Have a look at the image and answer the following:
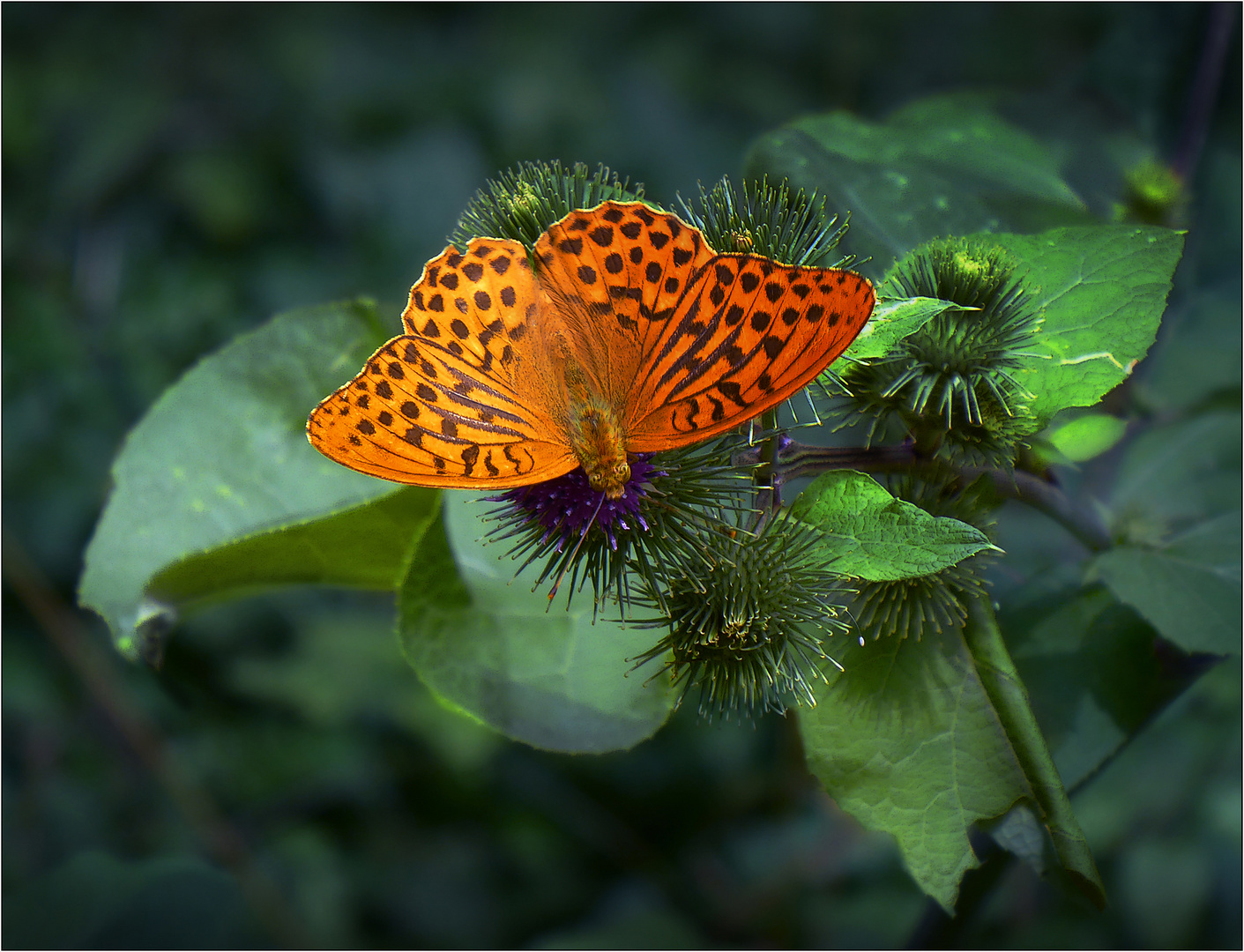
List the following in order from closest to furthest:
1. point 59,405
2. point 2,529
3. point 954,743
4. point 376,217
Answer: point 954,743
point 2,529
point 59,405
point 376,217

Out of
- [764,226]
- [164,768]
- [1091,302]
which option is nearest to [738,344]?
[764,226]

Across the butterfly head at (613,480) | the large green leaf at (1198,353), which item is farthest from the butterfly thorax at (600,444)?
the large green leaf at (1198,353)

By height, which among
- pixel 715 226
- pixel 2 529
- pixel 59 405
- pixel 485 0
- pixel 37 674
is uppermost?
pixel 485 0

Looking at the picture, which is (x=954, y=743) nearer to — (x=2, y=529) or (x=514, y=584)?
(x=514, y=584)

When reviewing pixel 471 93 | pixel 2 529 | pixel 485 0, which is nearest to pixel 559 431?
pixel 2 529

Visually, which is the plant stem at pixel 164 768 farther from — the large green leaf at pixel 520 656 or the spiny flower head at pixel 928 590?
the spiny flower head at pixel 928 590

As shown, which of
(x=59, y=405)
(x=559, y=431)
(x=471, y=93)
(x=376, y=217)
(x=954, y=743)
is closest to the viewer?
(x=954, y=743)
